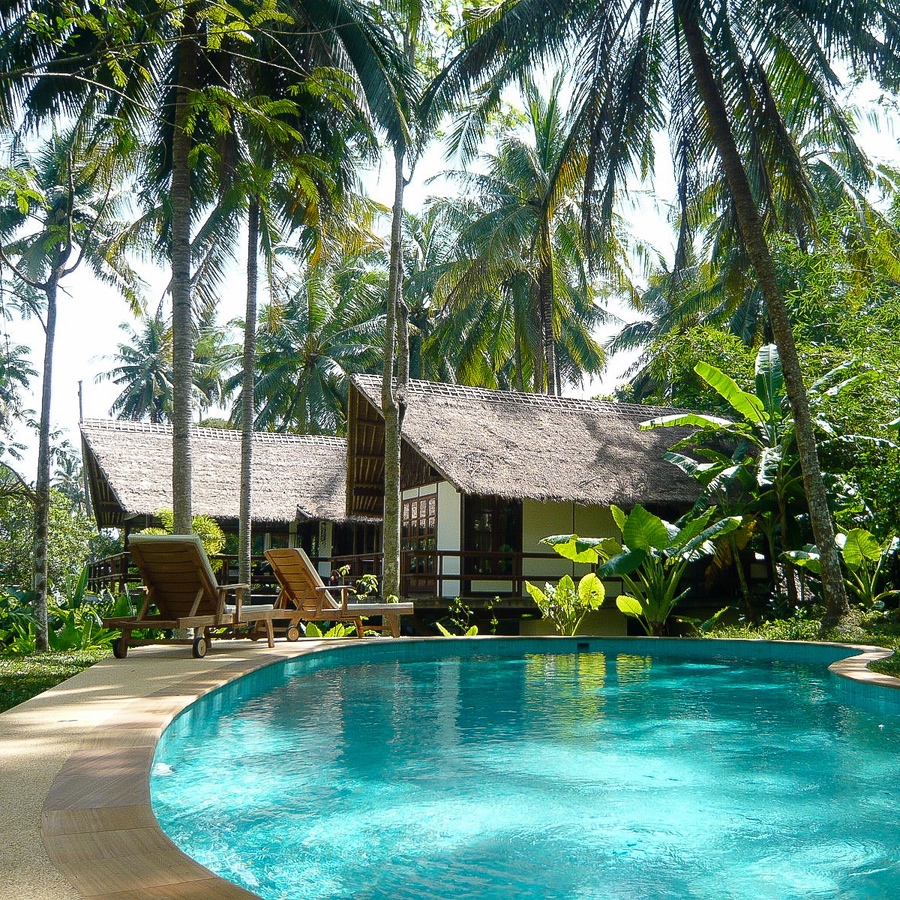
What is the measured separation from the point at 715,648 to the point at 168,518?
863cm

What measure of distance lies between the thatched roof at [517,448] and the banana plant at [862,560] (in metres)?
3.59

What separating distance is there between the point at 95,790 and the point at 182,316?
25.5 feet

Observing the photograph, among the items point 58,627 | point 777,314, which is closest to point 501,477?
point 777,314

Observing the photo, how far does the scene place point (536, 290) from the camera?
22516mm

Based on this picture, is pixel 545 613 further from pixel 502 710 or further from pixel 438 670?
pixel 502 710

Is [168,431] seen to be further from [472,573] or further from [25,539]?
[472,573]

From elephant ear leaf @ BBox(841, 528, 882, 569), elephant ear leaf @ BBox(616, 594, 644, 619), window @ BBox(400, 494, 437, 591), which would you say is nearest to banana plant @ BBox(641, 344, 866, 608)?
elephant ear leaf @ BBox(841, 528, 882, 569)

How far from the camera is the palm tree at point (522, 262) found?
19.1 metres

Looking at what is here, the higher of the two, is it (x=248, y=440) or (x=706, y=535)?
(x=248, y=440)

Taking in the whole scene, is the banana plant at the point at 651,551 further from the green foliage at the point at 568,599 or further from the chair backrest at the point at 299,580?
the chair backrest at the point at 299,580

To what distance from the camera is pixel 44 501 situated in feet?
28.1

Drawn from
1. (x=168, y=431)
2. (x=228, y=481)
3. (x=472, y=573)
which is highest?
(x=168, y=431)

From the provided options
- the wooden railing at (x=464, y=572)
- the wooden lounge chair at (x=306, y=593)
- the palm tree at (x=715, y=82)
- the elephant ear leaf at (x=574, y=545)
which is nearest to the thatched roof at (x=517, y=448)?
the wooden railing at (x=464, y=572)

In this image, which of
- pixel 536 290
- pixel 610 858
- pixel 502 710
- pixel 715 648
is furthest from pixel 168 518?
pixel 610 858
